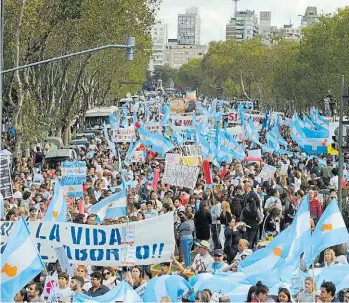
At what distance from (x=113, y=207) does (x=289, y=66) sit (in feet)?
231

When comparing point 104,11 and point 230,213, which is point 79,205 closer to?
point 230,213

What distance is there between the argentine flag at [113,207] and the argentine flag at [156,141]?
47.3ft

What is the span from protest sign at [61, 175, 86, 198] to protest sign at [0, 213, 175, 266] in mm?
8094

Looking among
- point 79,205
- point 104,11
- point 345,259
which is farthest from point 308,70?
point 345,259

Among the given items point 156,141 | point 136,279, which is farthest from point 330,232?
point 156,141

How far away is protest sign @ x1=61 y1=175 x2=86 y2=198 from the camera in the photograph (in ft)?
73.9

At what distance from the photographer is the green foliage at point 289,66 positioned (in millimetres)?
67688

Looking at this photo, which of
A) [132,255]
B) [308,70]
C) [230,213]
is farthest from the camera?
[308,70]

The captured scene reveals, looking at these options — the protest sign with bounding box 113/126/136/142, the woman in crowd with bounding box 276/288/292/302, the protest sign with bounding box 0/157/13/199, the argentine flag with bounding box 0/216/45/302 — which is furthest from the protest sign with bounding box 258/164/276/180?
the argentine flag with bounding box 0/216/45/302

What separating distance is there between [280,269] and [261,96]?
3840 inches

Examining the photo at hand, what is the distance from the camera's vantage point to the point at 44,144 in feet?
147

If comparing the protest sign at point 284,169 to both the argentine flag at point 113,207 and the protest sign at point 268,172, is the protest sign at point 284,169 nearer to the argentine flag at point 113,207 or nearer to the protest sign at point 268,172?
the protest sign at point 268,172

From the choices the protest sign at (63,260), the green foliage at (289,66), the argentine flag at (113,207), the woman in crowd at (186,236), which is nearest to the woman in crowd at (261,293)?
the protest sign at (63,260)

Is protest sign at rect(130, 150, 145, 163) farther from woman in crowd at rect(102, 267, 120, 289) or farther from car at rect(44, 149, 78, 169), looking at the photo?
woman in crowd at rect(102, 267, 120, 289)
